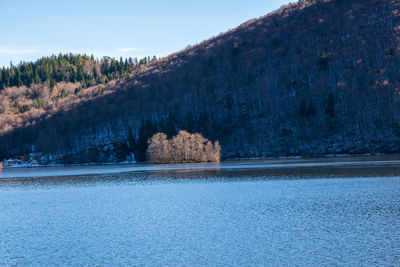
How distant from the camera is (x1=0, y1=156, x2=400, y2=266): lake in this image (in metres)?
23.1

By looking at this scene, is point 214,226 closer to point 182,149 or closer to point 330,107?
point 182,149

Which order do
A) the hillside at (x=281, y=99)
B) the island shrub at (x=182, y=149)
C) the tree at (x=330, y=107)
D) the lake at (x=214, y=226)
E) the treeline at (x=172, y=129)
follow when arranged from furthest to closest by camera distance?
the treeline at (x=172, y=129)
the tree at (x=330, y=107)
the hillside at (x=281, y=99)
the island shrub at (x=182, y=149)
the lake at (x=214, y=226)

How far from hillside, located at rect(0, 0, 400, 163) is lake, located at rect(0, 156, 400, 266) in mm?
81593

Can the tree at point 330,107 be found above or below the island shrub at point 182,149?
above

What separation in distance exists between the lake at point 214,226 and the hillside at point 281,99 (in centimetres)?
8159

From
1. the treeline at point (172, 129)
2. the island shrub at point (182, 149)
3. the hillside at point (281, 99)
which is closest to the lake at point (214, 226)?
the island shrub at point (182, 149)

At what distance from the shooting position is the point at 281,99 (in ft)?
501

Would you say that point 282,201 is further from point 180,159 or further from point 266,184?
point 180,159

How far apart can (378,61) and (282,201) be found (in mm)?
119665

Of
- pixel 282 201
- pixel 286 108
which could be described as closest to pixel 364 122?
pixel 286 108

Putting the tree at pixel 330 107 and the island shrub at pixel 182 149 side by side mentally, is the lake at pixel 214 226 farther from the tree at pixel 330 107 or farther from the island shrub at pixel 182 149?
the tree at pixel 330 107

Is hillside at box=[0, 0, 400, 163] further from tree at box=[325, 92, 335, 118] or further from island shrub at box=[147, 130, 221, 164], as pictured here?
island shrub at box=[147, 130, 221, 164]

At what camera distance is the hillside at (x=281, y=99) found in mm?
130875

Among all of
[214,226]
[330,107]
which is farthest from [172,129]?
[214,226]
